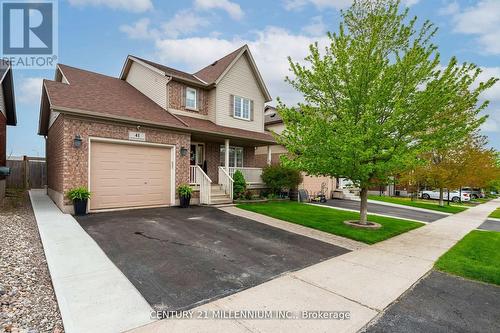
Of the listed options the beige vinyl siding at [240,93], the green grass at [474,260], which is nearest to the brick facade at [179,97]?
the beige vinyl siding at [240,93]

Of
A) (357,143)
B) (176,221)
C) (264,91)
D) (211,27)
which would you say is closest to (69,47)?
(211,27)

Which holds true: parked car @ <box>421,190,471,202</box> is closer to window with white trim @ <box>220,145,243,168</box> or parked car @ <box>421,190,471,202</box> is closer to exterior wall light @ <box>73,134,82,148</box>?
window with white trim @ <box>220,145,243,168</box>

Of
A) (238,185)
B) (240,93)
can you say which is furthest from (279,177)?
(240,93)

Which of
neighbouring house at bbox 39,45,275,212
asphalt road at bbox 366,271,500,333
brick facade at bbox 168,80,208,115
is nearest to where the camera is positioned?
asphalt road at bbox 366,271,500,333

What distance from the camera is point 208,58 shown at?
2178 cm

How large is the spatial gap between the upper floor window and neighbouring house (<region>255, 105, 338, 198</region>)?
5225 mm

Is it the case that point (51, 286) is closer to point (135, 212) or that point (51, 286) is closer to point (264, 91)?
point (135, 212)

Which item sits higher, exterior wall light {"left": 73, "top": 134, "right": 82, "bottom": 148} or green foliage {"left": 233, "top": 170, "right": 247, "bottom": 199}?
exterior wall light {"left": 73, "top": 134, "right": 82, "bottom": 148}

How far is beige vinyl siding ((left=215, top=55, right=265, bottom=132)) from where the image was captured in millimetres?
14828

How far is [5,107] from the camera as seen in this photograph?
15.8 metres

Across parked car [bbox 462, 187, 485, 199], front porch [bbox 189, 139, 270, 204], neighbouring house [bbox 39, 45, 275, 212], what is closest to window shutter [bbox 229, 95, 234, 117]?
neighbouring house [bbox 39, 45, 275, 212]

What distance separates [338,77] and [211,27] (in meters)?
9.89

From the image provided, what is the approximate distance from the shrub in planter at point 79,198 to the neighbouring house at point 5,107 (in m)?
6.41

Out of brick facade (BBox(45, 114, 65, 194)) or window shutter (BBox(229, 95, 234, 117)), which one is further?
window shutter (BBox(229, 95, 234, 117))
